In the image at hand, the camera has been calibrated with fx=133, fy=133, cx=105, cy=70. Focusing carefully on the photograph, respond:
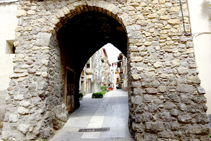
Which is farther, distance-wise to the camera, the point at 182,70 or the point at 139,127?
the point at 182,70

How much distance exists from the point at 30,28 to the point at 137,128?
345 centimetres

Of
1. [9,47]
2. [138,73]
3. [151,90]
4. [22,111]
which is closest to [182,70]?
[151,90]

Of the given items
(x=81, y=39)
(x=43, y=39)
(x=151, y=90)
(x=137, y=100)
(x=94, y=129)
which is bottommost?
(x=94, y=129)

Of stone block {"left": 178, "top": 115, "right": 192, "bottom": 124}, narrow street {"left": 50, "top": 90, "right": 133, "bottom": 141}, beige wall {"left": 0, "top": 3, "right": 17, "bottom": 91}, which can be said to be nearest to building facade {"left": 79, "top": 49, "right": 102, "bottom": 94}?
beige wall {"left": 0, "top": 3, "right": 17, "bottom": 91}

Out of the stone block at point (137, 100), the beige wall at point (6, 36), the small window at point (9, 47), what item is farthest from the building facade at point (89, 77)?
the stone block at point (137, 100)

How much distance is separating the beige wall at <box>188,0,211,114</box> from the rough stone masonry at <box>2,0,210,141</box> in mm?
324

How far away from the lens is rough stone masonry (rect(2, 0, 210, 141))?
2.73 m

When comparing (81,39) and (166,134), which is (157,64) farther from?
(81,39)

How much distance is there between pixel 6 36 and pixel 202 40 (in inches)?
235

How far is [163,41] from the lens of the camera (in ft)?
10.1

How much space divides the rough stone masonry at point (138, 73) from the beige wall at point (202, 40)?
0.32m

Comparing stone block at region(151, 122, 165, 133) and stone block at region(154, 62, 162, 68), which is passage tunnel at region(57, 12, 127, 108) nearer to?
stone block at region(154, 62, 162, 68)

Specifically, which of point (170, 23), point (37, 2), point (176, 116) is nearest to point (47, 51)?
point (37, 2)

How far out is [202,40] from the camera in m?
3.25
